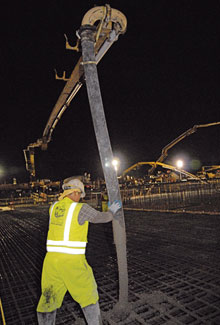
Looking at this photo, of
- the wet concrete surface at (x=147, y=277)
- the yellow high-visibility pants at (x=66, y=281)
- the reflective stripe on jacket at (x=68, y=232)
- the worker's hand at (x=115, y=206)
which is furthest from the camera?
the wet concrete surface at (x=147, y=277)

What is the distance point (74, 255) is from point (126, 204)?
13.6 metres

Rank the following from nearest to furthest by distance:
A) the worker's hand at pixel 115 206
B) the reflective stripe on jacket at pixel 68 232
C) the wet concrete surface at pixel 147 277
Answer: the reflective stripe on jacket at pixel 68 232, the worker's hand at pixel 115 206, the wet concrete surface at pixel 147 277

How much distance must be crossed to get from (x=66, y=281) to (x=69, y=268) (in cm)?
14

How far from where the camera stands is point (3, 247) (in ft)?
→ 25.7

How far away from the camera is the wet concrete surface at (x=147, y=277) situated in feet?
11.0

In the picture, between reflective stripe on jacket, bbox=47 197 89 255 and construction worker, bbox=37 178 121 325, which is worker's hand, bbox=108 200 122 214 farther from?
reflective stripe on jacket, bbox=47 197 89 255

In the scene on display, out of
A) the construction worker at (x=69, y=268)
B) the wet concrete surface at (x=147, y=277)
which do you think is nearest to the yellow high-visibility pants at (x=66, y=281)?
the construction worker at (x=69, y=268)

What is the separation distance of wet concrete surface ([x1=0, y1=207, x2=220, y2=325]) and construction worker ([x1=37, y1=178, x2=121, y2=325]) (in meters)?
0.81

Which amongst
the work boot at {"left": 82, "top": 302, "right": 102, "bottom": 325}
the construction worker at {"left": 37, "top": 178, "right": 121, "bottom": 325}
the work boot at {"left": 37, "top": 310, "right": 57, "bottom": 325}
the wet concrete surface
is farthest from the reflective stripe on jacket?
the wet concrete surface

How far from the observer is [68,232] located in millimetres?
2684

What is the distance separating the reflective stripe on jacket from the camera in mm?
2680

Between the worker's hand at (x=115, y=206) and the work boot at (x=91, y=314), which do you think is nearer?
the work boot at (x=91, y=314)

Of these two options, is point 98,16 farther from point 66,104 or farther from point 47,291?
point 66,104

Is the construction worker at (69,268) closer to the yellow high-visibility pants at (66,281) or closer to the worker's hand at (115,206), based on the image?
the yellow high-visibility pants at (66,281)
